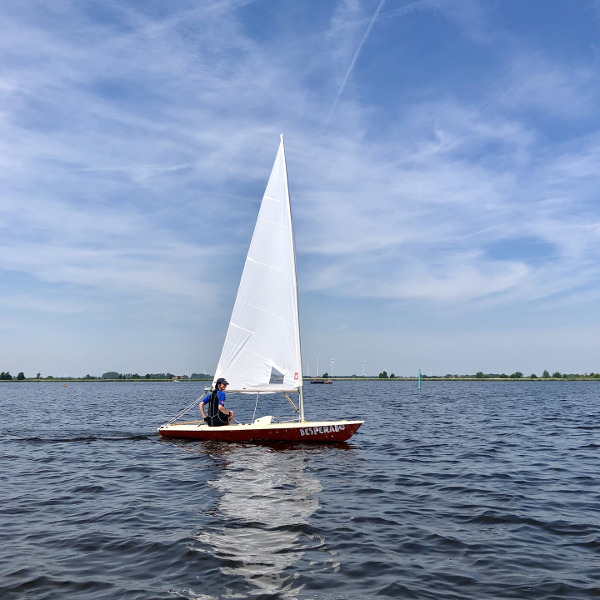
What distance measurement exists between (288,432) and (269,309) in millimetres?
5117

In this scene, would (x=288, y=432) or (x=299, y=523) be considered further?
(x=288, y=432)

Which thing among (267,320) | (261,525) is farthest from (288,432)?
(261,525)

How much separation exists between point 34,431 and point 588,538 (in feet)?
91.0

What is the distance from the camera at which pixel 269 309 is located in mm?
21672

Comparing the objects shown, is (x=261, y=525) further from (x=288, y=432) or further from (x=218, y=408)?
(x=218, y=408)

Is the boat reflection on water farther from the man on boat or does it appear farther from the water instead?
the man on boat

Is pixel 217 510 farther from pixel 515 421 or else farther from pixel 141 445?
pixel 515 421

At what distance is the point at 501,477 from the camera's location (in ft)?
50.7

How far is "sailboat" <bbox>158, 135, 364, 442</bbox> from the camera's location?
21344 mm

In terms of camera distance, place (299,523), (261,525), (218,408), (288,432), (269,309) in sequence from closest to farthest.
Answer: (261,525) → (299,523) → (288,432) → (218,408) → (269,309)

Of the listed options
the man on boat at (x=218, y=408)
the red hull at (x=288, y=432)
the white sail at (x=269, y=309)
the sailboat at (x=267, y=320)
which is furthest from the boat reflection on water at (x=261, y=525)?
the white sail at (x=269, y=309)

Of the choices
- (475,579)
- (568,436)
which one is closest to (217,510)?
(475,579)

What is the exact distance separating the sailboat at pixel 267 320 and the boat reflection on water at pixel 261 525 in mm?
4402

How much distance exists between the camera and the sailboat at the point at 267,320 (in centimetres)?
2134
